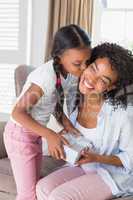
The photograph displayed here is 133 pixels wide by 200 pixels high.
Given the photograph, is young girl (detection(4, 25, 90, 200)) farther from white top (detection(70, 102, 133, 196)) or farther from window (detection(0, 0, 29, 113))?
window (detection(0, 0, 29, 113))

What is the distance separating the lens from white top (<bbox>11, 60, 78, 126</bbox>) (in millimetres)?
1627

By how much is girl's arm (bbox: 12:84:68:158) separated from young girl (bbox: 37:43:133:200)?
11 centimetres

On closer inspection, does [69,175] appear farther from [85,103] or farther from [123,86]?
[123,86]

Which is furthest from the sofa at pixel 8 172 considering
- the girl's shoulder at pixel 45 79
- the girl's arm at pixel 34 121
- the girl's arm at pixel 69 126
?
the girl's shoulder at pixel 45 79

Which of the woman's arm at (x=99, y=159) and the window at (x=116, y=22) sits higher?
the window at (x=116, y=22)

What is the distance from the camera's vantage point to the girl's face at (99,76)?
1.52 m

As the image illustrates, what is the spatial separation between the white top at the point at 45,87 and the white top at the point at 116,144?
0.77ft

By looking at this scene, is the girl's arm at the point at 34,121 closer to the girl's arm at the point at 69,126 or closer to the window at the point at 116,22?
the girl's arm at the point at 69,126

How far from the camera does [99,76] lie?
5.00 ft

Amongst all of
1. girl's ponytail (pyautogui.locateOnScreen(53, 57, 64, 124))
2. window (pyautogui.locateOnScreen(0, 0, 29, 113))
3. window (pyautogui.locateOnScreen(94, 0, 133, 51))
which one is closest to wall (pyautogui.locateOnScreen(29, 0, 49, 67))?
window (pyautogui.locateOnScreen(0, 0, 29, 113))

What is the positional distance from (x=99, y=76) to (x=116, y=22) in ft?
5.76

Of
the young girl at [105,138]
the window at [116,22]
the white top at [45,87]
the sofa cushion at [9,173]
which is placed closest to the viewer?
the young girl at [105,138]

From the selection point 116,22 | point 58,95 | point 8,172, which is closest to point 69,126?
point 58,95

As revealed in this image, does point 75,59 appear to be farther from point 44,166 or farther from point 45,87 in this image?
point 44,166
